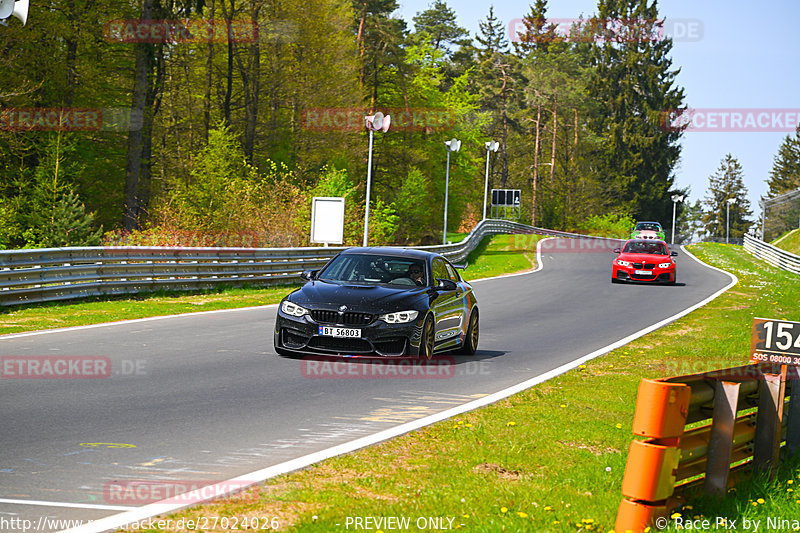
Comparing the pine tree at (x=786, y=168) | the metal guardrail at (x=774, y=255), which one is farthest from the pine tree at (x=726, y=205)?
the metal guardrail at (x=774, y=255)

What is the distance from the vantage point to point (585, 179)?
105 metres

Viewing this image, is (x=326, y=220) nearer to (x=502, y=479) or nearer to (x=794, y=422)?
(x=794, y=422)

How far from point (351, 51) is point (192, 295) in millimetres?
41997

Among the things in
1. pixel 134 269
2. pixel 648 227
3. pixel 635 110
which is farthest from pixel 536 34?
pixel 134 269

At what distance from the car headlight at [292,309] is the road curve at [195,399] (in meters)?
0.65

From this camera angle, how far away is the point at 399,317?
12.1 meters

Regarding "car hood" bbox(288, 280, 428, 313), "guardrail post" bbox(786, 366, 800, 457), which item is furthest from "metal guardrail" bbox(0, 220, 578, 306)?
"guardrail post" bbox(786, 366, 800, 457)

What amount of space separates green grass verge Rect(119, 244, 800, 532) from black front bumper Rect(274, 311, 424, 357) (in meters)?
1.86

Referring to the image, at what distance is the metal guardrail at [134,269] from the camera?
1777 cm

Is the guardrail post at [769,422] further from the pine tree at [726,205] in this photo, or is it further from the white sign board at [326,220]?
the pine tree at [726,205]

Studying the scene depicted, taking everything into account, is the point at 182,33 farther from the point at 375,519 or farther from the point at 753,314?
the point at 375,519

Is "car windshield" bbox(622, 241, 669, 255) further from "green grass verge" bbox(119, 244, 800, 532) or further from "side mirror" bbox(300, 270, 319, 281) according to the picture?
"green grass verge" bbox(119, 244, 800, 532)

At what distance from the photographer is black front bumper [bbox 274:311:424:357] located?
12.0 m

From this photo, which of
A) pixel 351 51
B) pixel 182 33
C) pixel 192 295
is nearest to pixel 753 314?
pixel 192 295
